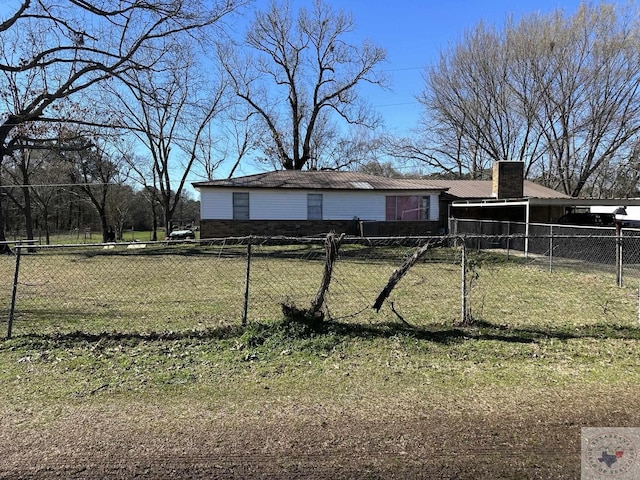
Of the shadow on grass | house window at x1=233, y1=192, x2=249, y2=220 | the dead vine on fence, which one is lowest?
the shadow on grass

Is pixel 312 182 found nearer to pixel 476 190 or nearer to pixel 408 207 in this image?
pixel 408 207

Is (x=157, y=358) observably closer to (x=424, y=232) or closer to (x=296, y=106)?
(x=424, y=232)

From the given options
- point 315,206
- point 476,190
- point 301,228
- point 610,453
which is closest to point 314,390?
point 610,453

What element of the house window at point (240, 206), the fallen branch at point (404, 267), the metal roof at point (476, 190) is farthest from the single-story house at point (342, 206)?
the fallen branch at point (404, 267)

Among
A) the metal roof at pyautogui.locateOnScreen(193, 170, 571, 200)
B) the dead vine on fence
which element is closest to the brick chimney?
the metal roof at pyautogui.locateOnScreen(193, 170, 571, 200)

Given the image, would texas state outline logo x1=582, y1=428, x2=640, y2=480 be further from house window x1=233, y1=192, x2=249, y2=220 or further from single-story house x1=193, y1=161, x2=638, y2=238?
house window x1=233, y1=192, x2=249, y2=220

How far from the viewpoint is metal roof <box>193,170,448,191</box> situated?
21.2m

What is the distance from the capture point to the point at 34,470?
2582 mm

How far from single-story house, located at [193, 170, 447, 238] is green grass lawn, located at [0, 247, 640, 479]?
45.5ft

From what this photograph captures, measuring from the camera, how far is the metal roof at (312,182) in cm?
2117

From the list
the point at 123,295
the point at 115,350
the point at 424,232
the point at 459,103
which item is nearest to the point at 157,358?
the point at 115,350

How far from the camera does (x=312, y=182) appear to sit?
22.4 metres

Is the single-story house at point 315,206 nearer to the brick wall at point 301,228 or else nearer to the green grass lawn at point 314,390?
the brick wall at point 301,228

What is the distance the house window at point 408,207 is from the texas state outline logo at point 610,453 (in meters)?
20.0
